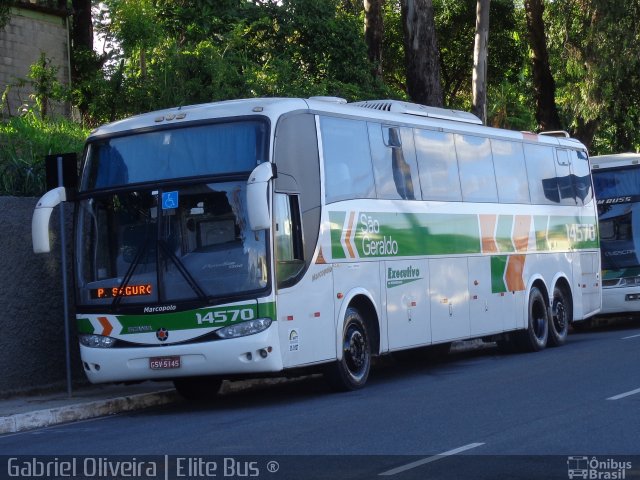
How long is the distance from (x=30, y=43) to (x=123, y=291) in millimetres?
18908

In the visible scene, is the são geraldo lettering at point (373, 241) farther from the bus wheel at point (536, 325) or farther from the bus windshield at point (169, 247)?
the bus wheel at point (536, 325)

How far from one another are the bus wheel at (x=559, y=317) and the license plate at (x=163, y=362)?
9853 mm

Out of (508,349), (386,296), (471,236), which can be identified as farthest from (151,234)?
(508,349)

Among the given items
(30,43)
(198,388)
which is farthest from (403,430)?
(30,43)

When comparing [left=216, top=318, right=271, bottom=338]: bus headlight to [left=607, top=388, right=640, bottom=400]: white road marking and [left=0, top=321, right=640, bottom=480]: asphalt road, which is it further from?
[left=607, top=388, right=640, bottom=400]: white road marking

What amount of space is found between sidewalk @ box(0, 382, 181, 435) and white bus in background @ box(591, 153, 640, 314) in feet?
41.1

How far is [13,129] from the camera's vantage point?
20.3 meters

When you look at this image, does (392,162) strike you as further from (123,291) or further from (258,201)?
(123,291)

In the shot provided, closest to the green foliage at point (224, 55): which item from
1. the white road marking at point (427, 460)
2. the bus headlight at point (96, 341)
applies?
the bus headlight at point (96, 341)

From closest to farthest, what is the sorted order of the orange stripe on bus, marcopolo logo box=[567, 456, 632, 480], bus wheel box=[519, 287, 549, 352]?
marcopolo logo box=[567, 456, 632, 480], the orange stripe on bus, bus wheel box=[519, 287, 549, 352]

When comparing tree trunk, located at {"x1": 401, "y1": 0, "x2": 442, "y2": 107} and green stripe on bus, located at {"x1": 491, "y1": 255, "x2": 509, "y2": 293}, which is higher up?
tree trunk, located at {"x1": 401, "y1": 0, "x2": 442, "y2": 107}

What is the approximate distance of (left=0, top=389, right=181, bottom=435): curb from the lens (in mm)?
12727

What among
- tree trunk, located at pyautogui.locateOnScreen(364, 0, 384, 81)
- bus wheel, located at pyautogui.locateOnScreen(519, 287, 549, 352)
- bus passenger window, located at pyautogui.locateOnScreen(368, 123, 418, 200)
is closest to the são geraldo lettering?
bus passenger window, located at pyautogui.locateOnScreen(368, 123, 418, 200)

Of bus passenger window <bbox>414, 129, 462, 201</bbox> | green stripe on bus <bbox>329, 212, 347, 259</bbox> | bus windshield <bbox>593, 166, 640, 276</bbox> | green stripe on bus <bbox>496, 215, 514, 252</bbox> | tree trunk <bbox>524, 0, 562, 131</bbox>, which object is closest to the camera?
green stripe on bus <bbox>329, 212, 347, 259</bbox>
